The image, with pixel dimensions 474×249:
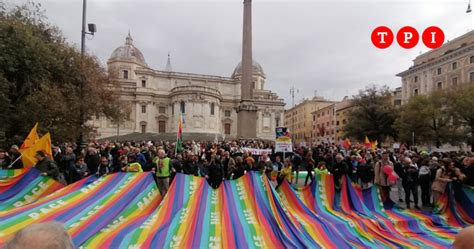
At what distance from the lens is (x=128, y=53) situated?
80438 mm

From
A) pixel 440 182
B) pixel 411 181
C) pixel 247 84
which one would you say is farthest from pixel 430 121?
pixel 440 182

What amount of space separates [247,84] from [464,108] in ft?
82.4

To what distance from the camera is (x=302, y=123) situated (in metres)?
109

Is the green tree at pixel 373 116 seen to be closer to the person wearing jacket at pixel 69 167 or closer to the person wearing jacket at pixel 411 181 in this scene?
the person wearing jacket at pixel 411 181

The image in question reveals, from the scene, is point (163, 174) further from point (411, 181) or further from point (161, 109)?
point (161, 109)

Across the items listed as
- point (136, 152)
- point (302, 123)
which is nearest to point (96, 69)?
point (136, 152)

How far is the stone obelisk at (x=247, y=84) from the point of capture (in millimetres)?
25750

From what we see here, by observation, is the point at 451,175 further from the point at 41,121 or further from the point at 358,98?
the point at 358,98

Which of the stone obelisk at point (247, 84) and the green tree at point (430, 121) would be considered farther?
the green tree at point (430, 121)

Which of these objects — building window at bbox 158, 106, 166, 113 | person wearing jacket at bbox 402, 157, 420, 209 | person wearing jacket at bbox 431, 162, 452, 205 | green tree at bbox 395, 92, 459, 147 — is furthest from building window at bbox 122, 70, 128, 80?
person wearing jacket at bbox 431, 162, 452, 205

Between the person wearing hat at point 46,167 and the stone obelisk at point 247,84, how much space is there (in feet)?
58.6

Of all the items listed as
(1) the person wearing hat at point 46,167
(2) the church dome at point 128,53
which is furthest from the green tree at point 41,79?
(2) the church dome at point 128,53

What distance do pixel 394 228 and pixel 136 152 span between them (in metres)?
9.05

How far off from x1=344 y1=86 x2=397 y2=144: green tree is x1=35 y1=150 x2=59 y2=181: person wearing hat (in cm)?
4893
